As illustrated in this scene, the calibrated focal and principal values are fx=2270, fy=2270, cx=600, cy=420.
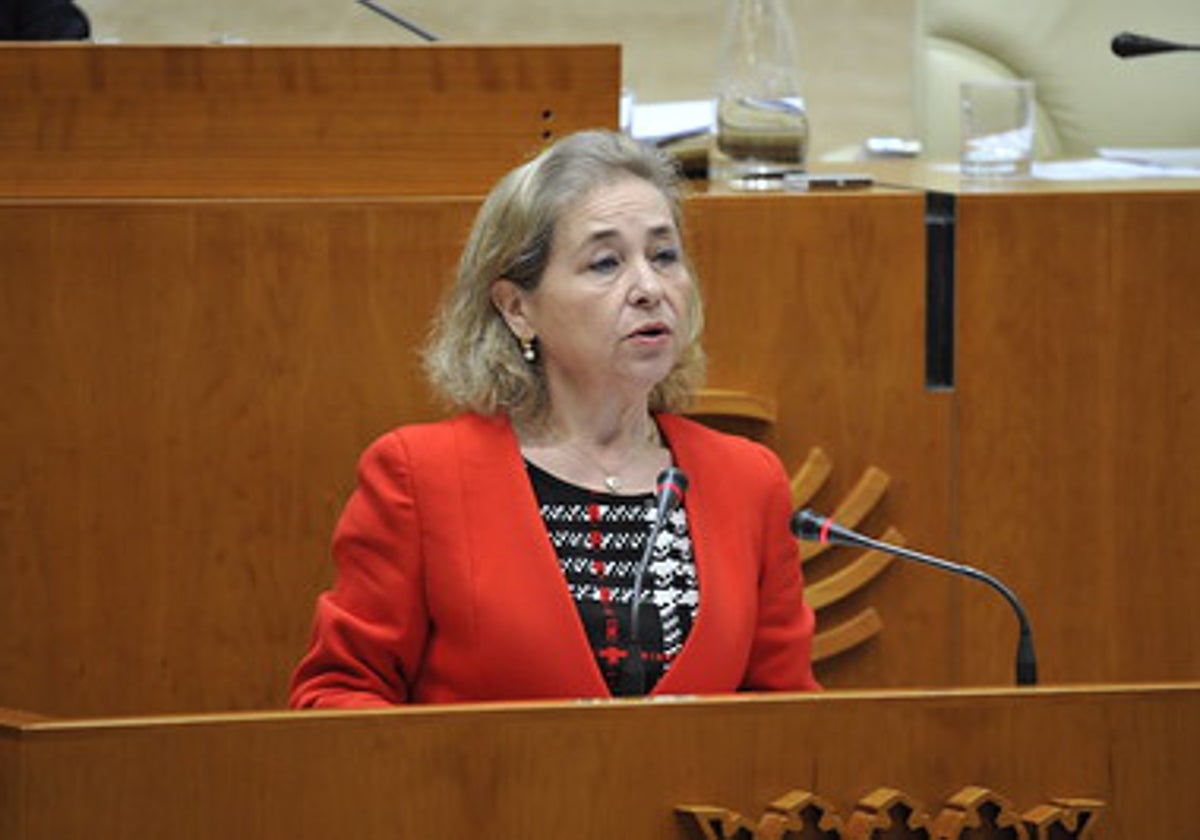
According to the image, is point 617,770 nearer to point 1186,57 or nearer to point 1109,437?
→ point 1109,437

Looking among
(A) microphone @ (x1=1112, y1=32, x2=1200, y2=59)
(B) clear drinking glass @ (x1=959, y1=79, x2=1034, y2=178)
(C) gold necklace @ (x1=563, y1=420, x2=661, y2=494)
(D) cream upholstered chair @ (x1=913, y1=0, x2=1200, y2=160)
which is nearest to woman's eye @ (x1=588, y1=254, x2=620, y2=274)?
(C) gold necklace @ (x1=563, y1=420, x2=661, y2=494)

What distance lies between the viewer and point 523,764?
5.98 feet

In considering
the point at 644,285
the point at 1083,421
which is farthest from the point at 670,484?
the point at 1083,421

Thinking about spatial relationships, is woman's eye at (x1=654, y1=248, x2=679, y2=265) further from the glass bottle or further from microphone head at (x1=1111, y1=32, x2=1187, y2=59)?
microphone head at (x1=1111, y1=32, x2=1187, y2=59)

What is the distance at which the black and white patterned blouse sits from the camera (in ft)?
7.86

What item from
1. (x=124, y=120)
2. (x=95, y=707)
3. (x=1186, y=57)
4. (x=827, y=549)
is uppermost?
(x=1186, y=57)

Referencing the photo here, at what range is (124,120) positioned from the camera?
2.78 m

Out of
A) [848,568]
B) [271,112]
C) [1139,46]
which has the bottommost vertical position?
[848,568]

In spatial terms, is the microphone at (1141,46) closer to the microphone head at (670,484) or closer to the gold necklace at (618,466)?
the gold necklace at (618,466)

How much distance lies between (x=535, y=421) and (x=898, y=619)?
646 millimetres

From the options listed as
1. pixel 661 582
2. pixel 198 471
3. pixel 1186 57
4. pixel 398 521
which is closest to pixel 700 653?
pixel 661 582

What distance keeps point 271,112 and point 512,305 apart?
1.43 feet

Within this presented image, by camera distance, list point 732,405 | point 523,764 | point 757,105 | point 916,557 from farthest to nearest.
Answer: point 757,105
point 732,405
point 916,557
point 523,764

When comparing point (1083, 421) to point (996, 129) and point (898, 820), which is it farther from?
point (898, 820)
